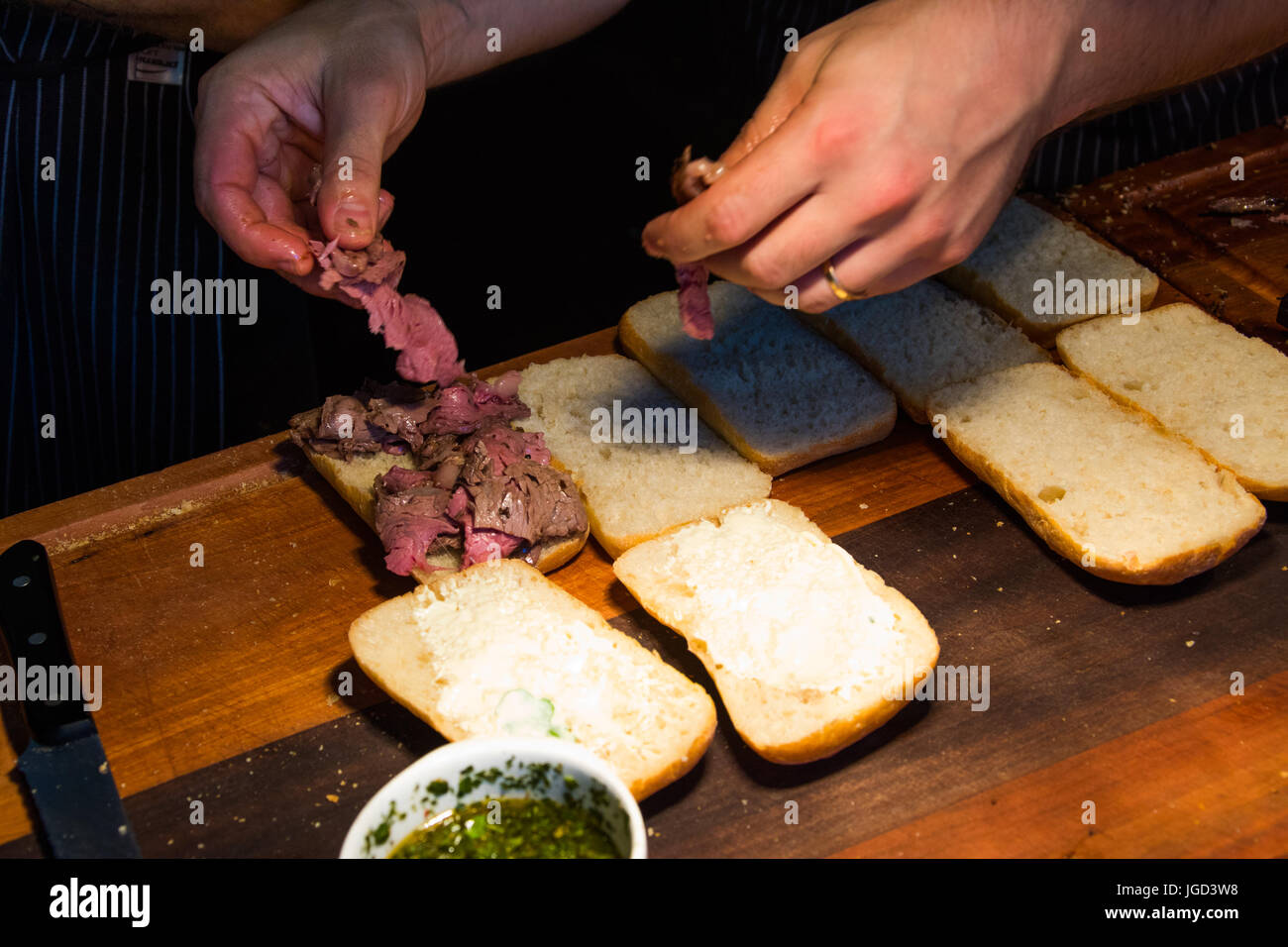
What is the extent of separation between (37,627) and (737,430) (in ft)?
6.59

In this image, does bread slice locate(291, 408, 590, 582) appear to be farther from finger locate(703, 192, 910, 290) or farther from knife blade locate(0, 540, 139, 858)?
finger locate(703, 192, 910, 290)

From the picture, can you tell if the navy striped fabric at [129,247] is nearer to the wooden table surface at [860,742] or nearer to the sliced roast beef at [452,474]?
the wooden table surface at [860,742]

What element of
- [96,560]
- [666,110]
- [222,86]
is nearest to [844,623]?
[96,560]

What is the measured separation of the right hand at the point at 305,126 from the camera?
10.1ft

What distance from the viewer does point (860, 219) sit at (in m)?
2.79

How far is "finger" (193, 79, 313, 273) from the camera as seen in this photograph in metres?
3.12

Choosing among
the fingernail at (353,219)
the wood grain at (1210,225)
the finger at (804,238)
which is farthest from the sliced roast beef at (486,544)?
the wood grain at (1210,225)

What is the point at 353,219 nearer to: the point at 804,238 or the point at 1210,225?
the point at 804,238

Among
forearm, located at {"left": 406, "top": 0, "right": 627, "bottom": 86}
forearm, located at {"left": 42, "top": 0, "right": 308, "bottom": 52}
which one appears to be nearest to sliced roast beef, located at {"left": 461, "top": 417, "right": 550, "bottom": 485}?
forearm, located at {"left": 406, "top": 0, "right": 627, "bottom": 86}

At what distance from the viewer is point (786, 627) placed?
285 centimetres

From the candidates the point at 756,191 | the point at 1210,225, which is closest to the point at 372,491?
the point at 756,191

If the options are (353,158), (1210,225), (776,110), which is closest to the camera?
(776,110)

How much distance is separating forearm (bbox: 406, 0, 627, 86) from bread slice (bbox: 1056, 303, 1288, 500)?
2.06 meters

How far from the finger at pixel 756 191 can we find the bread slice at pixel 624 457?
0.88m
